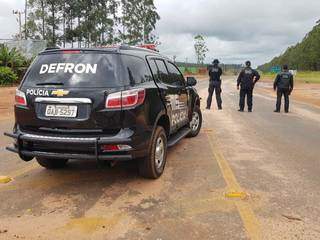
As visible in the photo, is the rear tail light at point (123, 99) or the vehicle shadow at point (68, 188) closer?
the vehicle shadow at point (68, 188)

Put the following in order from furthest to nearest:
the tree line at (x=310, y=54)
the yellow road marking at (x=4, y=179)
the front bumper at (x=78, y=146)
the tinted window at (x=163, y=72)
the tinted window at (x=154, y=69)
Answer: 1. the tree line at (x=310, y=54)
2. the tinted window at (x=163, y=72)
3. the tinted window at (x=154, y=69)
4. the yellow road marking at (x=4, y=179)
5. the front bumper at (x=78, y=146)

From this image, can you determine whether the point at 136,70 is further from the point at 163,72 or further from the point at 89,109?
the point at 163,72

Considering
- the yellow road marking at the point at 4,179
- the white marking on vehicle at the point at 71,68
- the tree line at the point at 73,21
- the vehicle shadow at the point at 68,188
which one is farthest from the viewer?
the tree line at the point at 73,21

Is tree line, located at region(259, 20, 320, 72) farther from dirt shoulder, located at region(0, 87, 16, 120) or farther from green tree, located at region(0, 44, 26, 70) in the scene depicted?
dirt shoulder, located at region(0, 87, 16, 120)

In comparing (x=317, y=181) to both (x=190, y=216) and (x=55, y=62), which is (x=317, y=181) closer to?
(x=190, y=216)

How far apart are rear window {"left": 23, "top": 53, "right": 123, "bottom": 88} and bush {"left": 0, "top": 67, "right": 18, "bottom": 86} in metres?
20.5

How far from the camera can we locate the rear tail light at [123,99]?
522cm

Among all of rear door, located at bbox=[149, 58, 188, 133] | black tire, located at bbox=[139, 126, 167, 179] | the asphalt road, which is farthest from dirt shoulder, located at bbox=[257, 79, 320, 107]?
black tire, located at bbox=[139, 126, 167, 179]

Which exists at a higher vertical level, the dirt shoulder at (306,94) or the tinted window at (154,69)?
the tinted window at (154,69)

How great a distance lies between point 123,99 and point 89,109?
0.42 metres

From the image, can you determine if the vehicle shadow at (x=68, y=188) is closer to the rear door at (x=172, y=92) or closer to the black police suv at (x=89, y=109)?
the black police suv at (x=89, y=109)

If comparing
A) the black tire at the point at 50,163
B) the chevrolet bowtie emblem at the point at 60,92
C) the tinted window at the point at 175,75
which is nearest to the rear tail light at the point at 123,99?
the chevrolet bowtie emblem at the point at 60,92

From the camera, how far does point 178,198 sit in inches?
206

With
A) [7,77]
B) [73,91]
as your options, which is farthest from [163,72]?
[7,77]
